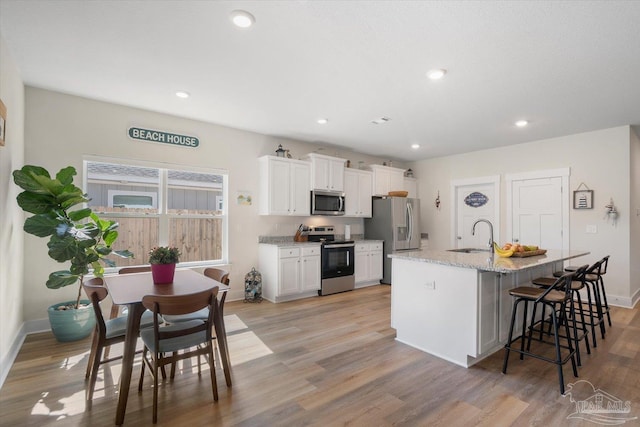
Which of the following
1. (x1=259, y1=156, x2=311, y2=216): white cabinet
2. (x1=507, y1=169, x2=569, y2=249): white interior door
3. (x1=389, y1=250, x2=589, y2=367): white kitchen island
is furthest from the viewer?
(x1=507, y1=169, x2=569, y2=249): white interior door

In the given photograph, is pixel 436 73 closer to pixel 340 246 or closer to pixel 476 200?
pixel 340 246

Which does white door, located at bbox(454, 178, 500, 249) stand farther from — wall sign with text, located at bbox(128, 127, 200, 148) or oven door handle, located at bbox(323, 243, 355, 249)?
wall sign with text, located at bbox(128, 127, 200, 148)

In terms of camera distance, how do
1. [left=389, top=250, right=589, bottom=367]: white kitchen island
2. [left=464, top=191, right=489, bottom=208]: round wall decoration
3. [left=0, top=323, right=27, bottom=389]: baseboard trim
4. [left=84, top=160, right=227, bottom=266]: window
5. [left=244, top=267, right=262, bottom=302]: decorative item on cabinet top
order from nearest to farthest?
[left=0, top=323, right=27, bottom=389]: baseboard trim < [left=389, top=250, right=589, bottom=367]: white kitchen island < [left=84, top=160, right=227, bottom=266]: window < [left=244, top=267, right=262, bottom=302]: decorative item on cabinet top < [left=464, top=191, right=489, bottom=208]: round wall decoration

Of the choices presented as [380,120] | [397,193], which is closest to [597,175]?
[397,193]

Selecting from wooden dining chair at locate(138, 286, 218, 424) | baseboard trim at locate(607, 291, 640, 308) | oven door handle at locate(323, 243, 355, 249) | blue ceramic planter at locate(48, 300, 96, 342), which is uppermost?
oven door handle at locate(323, 243, 355, 249)

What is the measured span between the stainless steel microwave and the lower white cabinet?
674 millimetres

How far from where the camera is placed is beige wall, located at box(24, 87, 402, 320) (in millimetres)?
3521

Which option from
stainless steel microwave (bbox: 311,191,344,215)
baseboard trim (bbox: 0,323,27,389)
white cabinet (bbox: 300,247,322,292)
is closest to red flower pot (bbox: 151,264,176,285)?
baseboard trim (bbox: 0,323,27,389)

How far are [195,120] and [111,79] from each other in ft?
4.50

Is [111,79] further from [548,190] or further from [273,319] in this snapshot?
[548,190]

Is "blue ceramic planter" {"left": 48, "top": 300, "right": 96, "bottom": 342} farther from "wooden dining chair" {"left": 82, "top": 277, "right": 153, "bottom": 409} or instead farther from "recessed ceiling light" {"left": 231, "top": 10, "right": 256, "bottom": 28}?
"recessed ceiling light" {"left": 231, "top": 10, "right": 256, "bottom": 28}

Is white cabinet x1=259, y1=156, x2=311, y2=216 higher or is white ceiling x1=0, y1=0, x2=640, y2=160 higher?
white ceiling x1=0, y1=0, x2=640, y2=160

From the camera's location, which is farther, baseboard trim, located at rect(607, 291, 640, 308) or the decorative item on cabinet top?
the decorative item on cabinet top

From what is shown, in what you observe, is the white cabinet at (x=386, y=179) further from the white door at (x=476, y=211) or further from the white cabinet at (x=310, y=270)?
the white cabinet at (x=310, y=270)
